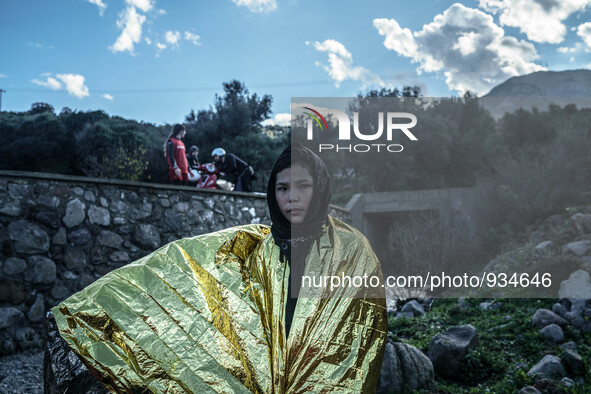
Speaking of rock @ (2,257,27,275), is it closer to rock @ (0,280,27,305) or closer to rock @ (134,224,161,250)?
rock @ (0,280,27,305)

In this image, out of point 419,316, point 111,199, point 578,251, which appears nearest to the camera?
point 111,199

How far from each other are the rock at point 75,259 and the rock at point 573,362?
197 inches

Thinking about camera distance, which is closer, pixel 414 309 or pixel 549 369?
pixel 549 369

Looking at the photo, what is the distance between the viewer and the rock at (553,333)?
4.32 meters

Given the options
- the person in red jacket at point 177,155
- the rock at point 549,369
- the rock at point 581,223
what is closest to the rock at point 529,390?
the rock at point 549,369

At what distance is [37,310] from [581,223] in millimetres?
8520

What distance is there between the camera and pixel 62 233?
189 inches

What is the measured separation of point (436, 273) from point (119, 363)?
6391 mm

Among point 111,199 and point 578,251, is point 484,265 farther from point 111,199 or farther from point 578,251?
point 111,199

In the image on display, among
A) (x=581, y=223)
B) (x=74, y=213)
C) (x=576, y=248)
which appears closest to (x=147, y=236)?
(x=74, y=213)

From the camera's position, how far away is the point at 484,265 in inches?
300

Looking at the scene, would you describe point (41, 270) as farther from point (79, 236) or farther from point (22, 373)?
point (22, 373)

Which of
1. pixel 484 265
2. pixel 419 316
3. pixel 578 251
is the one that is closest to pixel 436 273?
pixel 484 265

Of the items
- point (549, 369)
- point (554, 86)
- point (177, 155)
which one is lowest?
point (549, 369)
